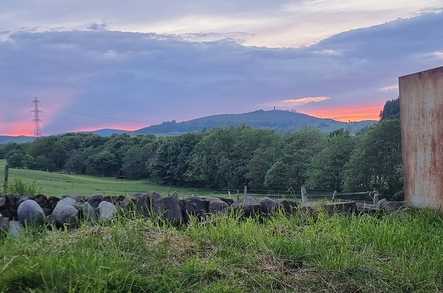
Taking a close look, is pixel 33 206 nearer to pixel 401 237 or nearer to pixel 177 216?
pixel 177 216

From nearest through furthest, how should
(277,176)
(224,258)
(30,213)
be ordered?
(224,258) < (30,213) < (277,176)

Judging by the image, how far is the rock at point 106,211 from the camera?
18.1 ft

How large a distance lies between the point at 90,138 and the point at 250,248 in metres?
27.6

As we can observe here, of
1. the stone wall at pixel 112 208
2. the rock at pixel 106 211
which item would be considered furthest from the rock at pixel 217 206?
the rock at pixel 106 211

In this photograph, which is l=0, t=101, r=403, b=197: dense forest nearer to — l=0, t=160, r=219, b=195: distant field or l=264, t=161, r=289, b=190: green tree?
l=264, t=161, r=289, b=190: green tree

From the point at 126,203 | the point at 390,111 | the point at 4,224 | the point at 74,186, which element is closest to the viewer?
the point at 4,224

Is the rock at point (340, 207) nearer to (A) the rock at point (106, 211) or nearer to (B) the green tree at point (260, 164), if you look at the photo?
(A) the rock at point (106, 211)

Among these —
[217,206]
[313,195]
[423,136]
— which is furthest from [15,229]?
[313,195]


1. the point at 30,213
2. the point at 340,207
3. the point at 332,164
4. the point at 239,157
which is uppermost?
the point at 30,213

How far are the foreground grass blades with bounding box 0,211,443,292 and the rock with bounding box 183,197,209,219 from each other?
1.96 ft

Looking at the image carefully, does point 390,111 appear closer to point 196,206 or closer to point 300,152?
point 300,152

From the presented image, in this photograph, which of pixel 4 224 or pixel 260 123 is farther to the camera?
pixel 260 123

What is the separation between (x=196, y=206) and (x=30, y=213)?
5.50 ft

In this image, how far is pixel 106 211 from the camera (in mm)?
5730
